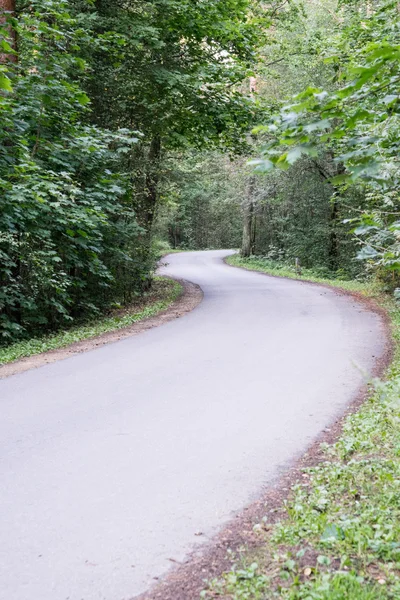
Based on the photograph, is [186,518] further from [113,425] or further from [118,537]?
[113,425]

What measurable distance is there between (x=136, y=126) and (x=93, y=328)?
25.0 feet

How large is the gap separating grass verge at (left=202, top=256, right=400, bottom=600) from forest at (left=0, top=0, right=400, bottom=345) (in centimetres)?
174

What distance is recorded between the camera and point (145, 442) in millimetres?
4973

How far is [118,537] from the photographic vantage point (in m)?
3.41

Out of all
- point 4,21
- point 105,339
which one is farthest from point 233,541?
point 4,21

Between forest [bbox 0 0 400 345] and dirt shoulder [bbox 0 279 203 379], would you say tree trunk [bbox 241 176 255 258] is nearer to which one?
forest [bbox 0 0 400 345]

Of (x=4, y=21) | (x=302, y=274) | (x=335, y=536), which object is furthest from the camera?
(x=302, y=274)

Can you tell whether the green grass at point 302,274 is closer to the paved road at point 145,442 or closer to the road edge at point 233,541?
the paved road at point 145,442

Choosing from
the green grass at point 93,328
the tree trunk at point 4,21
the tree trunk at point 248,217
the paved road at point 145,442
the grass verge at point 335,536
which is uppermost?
the tree trunk at point 4,21

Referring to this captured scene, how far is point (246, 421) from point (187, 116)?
12727 mm

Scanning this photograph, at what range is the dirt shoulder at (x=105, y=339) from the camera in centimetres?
813

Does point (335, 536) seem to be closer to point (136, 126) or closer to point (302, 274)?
point (136, 126)

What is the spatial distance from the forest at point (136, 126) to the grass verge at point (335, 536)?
174 cm

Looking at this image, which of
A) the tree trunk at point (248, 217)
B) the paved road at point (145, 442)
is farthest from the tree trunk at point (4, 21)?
the tree trunk at point (248, 217)
